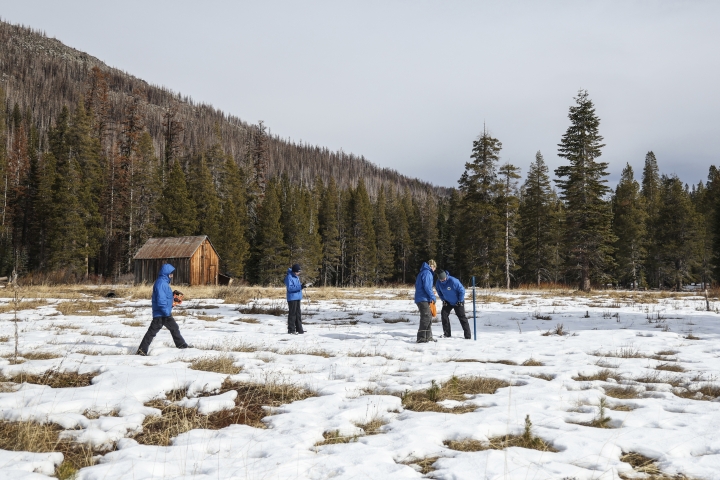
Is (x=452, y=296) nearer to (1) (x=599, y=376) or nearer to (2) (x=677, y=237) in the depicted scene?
(1) (x=599, y=376)

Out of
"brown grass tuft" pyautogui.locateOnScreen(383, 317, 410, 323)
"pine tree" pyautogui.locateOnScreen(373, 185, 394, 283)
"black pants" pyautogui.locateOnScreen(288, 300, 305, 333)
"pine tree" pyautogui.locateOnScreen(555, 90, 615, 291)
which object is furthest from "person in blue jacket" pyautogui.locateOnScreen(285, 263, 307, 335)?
"pine tree" pyautogui.locateOnScreen(373, 185, 394, 283)

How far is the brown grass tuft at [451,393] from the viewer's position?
5.32m

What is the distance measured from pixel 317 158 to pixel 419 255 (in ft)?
327

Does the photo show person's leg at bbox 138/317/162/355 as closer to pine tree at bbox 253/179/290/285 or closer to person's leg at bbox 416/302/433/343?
person's leg at bbox 416/302/433/343

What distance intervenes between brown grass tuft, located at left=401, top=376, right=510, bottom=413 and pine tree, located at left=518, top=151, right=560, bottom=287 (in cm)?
4195

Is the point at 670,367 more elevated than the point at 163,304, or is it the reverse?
the point at 163,304

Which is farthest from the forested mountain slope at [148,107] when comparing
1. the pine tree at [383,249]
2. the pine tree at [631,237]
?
the pine tree at [631,237]

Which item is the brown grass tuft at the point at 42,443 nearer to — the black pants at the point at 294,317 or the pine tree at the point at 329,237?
the black pants at the point at 294,317

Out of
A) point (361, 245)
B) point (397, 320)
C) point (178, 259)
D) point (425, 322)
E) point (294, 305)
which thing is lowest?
point (397, 320)

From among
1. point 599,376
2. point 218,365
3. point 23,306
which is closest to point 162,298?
point 218,365

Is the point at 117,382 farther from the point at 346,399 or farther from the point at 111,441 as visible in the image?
the point at 346,399

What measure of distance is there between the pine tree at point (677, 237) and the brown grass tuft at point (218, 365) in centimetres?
4852

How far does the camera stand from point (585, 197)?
31.0 meters

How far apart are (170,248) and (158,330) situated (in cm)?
3160
